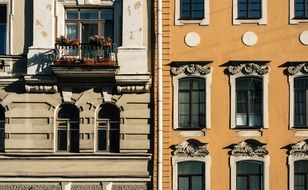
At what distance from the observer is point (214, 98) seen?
24797 millimetres

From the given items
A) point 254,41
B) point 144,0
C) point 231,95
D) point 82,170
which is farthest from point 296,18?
point 82,170

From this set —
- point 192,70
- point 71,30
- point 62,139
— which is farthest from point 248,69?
point 62,139

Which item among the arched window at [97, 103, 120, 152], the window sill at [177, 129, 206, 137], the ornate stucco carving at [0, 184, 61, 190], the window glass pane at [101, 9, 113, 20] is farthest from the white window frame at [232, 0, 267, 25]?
the ornate stucco carving at [0, 184, 61, 190]

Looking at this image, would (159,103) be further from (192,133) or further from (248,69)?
(248,69)

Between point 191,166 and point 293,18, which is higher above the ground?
point 293,18

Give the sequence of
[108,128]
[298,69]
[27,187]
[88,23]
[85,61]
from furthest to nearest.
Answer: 1. [88,23]
2. [108,128]
3. [298,69]
4. [27,187]
5. [85,61]

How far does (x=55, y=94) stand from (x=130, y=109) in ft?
8.86

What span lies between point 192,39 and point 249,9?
2.34 metres

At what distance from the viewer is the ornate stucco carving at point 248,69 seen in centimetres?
2470

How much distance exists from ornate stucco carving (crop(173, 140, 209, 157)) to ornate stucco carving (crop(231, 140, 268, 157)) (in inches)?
41.8

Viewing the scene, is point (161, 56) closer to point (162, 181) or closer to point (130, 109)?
point (130, 109)

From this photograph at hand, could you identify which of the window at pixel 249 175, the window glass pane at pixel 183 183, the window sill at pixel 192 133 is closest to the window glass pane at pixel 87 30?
the window sill at pixel 192 133

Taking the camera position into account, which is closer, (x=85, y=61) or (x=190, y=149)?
(x=85, y=61)

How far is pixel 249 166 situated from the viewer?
24.5 meters
